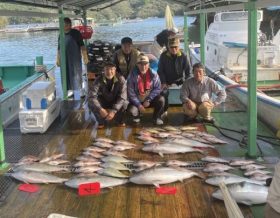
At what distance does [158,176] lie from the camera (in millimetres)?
4324

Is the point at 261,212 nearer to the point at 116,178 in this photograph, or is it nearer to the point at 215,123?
the point at 116,178

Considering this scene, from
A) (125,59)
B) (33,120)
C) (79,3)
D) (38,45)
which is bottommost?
(33,120)

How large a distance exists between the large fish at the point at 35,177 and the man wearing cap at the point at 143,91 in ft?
8.33

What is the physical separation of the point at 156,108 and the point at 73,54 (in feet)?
10.1

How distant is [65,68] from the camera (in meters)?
9.05

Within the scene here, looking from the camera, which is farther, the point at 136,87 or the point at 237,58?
the point at 237,58

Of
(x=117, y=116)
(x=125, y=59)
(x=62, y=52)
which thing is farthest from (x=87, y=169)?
(x=62, y=52)

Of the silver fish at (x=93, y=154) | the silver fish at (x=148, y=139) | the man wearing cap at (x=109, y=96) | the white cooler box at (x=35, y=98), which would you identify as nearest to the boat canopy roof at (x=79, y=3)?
the white cooler box at (x=35, y=98)

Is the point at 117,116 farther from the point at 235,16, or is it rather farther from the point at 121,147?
the point at 235,16

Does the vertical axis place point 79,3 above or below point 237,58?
above

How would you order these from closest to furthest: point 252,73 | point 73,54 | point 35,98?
point 252,73, point 35,98, point 73,54

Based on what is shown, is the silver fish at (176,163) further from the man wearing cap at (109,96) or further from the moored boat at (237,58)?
the moored boat at (237,58)

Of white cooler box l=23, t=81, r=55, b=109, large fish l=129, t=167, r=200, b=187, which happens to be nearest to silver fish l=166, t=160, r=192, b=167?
large fish l=129, t=167, r=200, b=187

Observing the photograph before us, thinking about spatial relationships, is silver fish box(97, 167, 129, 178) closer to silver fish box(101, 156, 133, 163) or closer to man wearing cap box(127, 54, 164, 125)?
silver fish box(101, 156, 133, 163)
